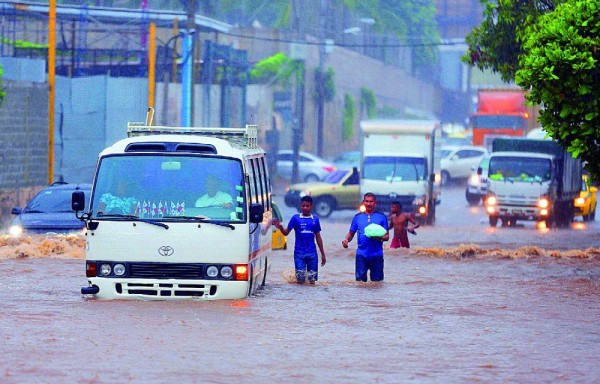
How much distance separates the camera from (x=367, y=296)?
16.7 metres

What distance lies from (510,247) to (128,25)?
23915 mm

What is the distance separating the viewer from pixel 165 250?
13.8 meters

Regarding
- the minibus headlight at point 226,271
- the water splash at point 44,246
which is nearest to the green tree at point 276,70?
the water splash at point 44,246

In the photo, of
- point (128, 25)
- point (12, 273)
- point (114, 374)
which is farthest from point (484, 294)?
point (128, 25)

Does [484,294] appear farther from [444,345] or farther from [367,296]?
[444,345]

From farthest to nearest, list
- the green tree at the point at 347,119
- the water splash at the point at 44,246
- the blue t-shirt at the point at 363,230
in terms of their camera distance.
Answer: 1. the green tree at the point at 347,119
2. the water splash at the point at 44,246
3. the blue t-shirt at the point at 363,230

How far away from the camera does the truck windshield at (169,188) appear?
14.0 metres

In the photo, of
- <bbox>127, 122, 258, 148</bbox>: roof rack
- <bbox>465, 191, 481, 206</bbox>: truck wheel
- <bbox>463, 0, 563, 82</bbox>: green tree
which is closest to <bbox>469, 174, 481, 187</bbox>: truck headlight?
<bbox>465, 191, 481, 206</bbox>: truck wheel

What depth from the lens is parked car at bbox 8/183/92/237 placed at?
21.6 metres

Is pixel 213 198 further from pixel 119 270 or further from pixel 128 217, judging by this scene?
pixel 119 270

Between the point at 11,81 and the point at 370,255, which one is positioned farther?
the point at 11,81

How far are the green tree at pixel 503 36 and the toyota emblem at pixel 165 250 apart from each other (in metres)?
12.4

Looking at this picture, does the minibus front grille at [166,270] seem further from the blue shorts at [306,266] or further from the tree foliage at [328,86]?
the tree foliage at [328,86]

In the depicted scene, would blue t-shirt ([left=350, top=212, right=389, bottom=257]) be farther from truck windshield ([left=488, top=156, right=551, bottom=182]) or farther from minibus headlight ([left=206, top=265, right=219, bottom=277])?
truck windshield ([left=488, top=156, right=551, bottom=182])
